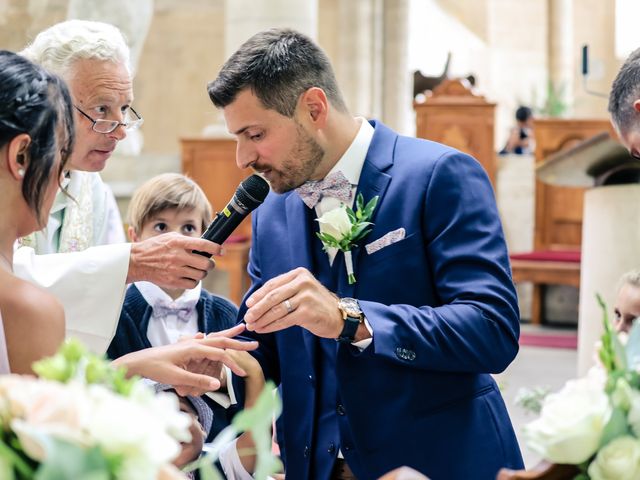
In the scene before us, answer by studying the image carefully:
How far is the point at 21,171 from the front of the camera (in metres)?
Result: 1.68

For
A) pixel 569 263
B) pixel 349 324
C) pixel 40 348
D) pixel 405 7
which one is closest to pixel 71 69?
pixel 349 324

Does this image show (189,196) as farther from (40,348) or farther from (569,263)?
(569,263)

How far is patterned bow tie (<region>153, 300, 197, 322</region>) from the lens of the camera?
344 cm

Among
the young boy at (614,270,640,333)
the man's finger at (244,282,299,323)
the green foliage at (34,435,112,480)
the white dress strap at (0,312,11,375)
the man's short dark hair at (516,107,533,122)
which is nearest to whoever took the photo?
the green foliage at (34,435,112,480)

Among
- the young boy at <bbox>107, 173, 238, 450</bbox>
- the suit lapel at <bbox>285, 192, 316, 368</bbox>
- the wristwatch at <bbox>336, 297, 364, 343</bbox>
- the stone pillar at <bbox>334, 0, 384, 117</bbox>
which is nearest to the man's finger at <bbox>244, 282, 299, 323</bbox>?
the wristwatch at <bbox>336, 297, 364, 343</bbox>

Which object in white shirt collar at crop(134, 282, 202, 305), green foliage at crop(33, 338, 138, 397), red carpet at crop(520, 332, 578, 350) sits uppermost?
green foliage at crop(33, 338, 138, 397)

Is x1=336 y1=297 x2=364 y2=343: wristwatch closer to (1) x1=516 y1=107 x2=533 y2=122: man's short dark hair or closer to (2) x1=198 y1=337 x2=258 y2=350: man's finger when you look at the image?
(2) x1=198 y1=337 x2=258 y2=350: man's finger

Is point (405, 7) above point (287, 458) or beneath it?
above

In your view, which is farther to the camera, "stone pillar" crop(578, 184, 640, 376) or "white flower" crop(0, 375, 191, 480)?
"stone pillar" crop(578, 184, 640, 376)

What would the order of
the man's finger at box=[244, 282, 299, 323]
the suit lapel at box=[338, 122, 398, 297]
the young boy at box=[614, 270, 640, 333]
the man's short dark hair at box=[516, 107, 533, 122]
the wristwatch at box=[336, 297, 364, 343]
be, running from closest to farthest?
1. the man's finger at box=[244, 282, 299, 323]
2. the wristwatch at box=[336, 297, 364, 343]
3. the suit lapel at box=[338, 122, 398, 297]
4. the young boy at box=[614, 270, 640, 333]
5. the man's short dark hair at box=[516, 107, 533, 122]

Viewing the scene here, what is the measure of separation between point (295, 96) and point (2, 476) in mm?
1660

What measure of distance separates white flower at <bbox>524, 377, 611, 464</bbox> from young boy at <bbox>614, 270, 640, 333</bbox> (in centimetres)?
254

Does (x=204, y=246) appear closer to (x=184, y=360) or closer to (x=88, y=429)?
(x=184, y=360)

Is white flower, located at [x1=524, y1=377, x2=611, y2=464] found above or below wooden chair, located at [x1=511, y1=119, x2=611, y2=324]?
above
